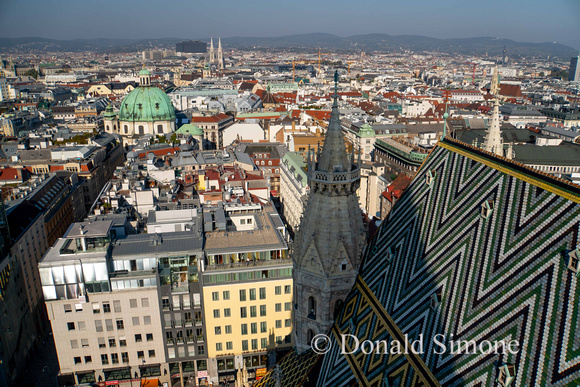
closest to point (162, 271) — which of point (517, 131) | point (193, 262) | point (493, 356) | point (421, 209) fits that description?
point (193, 262)

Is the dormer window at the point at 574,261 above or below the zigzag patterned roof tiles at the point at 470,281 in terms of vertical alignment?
above

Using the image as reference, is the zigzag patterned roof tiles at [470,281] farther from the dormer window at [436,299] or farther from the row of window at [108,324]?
the row of window at [108,324]

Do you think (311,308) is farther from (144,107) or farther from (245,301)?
(144,107)

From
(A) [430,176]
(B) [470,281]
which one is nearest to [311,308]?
(A) [430,176]

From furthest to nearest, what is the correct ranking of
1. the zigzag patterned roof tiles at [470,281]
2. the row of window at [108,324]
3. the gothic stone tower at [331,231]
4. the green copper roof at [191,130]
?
the green copper roof at [191,130], the row of window at [108,324], the gothic stone tower at [331,231], the zigzag patterned roof tiles at [470,281]

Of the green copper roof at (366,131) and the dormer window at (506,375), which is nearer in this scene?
the dormer window at (506,375)

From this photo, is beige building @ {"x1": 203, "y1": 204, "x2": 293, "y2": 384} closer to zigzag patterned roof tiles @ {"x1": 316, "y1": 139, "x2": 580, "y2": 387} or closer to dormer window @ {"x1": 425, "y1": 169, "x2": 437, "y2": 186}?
zigzag patterned roof tiles @ {"x1": 316, "y1": 139, "x2": 580, "y2": 387}

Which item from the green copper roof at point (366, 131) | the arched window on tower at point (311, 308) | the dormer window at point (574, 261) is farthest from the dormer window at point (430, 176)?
the green copper roof at point (366, 131)

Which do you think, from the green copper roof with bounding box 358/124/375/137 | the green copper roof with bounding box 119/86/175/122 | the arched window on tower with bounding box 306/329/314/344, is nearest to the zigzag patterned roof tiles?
the arched window on tower with bounding box 306/329/314/344
